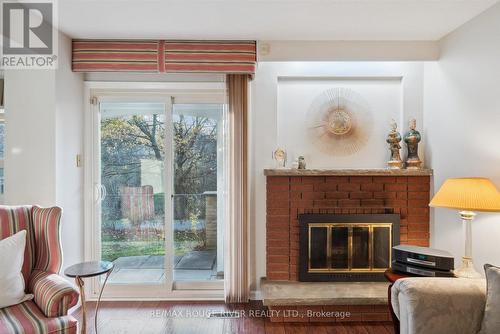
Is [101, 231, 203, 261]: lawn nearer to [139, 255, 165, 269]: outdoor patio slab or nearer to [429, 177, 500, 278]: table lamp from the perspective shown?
[139, 255, 165, 269]: outdoor patio slab

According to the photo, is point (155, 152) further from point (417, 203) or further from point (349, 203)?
point (417, 203)

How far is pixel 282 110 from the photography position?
2.93 m

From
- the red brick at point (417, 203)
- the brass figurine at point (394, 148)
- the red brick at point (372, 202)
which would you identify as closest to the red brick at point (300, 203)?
the red brick at point (372, 202)

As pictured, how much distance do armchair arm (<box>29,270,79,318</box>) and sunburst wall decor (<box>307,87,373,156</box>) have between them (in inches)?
90.4

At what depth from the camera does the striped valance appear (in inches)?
104

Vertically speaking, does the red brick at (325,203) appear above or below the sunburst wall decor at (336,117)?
below

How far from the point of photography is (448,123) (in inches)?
100

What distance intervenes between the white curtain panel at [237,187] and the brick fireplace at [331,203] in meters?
0.25

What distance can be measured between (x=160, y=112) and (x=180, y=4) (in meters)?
1.10

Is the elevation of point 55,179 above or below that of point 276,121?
below

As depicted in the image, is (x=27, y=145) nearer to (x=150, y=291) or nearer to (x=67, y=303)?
(x=67, y=303)

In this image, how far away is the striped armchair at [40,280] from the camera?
5.24 feet

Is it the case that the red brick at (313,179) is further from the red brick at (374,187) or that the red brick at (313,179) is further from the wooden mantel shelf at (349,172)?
the red brick at (374,187)

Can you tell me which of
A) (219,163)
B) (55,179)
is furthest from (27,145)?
(219,163)
